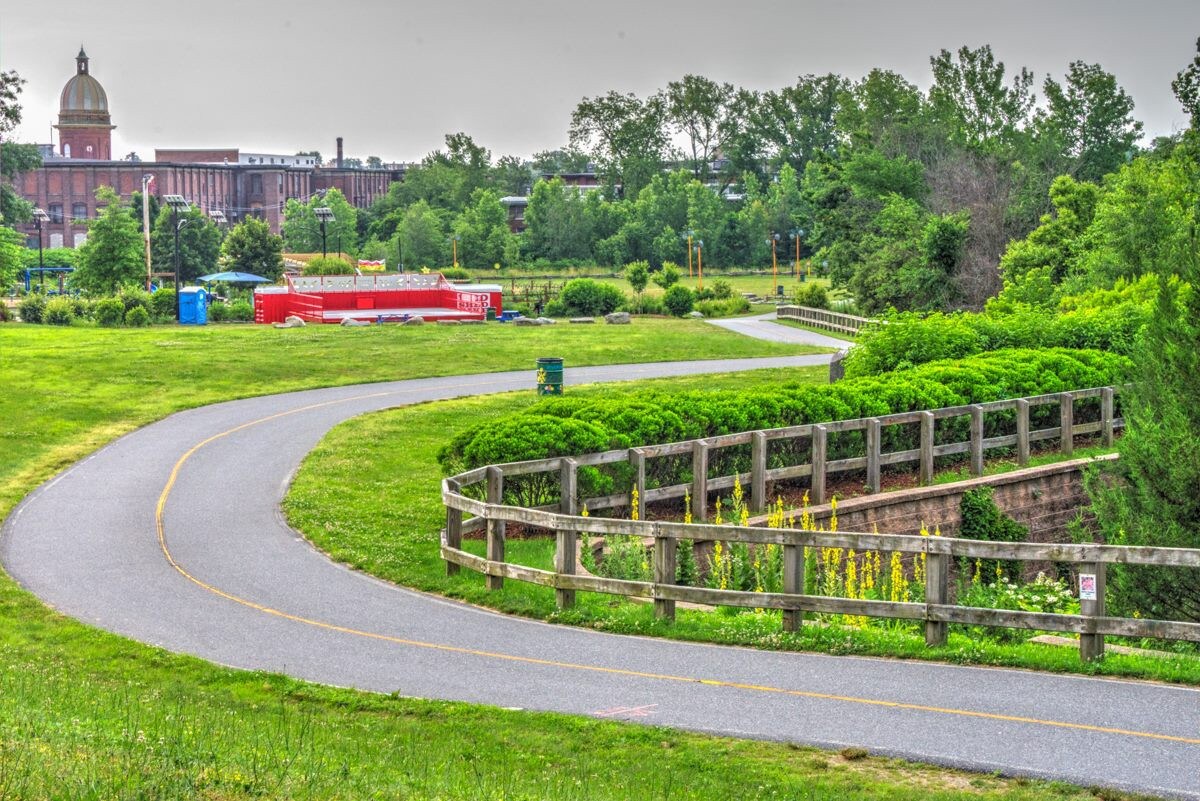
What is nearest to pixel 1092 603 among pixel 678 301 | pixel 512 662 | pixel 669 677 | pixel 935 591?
pixel 935 591

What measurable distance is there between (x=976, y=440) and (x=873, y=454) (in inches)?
101

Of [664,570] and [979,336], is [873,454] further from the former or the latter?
[979,336]

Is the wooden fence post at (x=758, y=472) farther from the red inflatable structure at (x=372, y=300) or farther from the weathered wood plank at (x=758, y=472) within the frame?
the red inflatable structure at (x=372, y=300)

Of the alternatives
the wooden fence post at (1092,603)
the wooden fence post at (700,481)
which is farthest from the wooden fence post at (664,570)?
the wooden fence post at (700,481)

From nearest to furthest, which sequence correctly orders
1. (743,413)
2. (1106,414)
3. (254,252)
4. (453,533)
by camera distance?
(453,533)
(743,413)
(1106,414)
(254,252)

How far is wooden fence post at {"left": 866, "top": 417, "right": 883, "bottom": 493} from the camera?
819 inches

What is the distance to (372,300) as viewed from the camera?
6456 centimetres

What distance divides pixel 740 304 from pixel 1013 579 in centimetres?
4895

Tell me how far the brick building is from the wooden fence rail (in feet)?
285

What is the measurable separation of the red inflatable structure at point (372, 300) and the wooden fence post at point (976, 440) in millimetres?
36852

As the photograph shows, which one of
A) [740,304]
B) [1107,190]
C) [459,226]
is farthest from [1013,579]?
[459,226]

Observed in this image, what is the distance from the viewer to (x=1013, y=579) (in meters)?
20.6

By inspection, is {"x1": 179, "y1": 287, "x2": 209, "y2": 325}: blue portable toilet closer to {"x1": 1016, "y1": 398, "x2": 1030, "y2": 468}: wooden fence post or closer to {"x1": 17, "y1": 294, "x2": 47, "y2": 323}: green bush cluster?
{"x1": 17, "y1": 294, "x2": 47, "y2": 323}: green bush cluster

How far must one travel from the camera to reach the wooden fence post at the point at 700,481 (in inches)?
719
